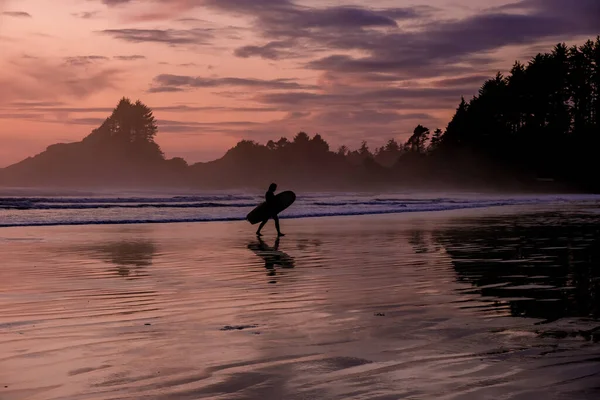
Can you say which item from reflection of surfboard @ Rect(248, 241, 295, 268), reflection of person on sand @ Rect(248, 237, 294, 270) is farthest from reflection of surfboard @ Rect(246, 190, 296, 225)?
reflection of surfboard @ Rect(248, 241, 295, 268)

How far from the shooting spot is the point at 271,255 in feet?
56.6

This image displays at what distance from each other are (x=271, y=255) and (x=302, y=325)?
9174 millimetres

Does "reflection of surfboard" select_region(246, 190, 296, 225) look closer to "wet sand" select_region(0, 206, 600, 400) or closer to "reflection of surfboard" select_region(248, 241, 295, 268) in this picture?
"reflection of surfboard" select_region(248, 241, 295, 268)

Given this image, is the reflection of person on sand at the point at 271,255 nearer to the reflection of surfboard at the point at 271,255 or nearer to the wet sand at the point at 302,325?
the reflection of surfboard at the point at 271,255

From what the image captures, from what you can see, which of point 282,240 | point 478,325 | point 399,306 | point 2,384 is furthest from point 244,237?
point 2,384

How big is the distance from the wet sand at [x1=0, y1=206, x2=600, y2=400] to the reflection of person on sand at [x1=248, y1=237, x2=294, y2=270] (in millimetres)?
100

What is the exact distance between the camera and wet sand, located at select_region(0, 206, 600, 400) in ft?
18.6

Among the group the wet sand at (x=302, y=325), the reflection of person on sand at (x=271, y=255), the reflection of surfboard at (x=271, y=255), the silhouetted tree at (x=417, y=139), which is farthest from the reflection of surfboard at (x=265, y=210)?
the silhouetted tree at (x=417, y=139)

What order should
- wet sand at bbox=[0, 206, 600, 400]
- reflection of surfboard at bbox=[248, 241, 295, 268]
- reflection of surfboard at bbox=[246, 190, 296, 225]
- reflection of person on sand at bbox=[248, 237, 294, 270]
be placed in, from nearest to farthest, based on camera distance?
1. wet sand at bbox=[0, 206, 600, 400]
2. reflection of person on sand at bbox=[248, 237, 294, 270]
3. reflection of surfboard at bbox=[248, 241, 295, 268]
4. reflection of surfboard at bbox=[246, 190, 296, 225]

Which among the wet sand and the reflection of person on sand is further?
the reflection of person on sand

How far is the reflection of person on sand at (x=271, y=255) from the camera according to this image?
49.5 feet

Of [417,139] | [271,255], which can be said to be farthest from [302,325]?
[417,139]

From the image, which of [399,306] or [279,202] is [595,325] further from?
[279,202]

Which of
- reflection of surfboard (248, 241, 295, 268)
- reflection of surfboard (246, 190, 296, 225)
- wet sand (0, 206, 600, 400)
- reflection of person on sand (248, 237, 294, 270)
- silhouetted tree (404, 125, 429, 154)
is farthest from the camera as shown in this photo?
silhouetted tree (404, 125, 429, 154)
